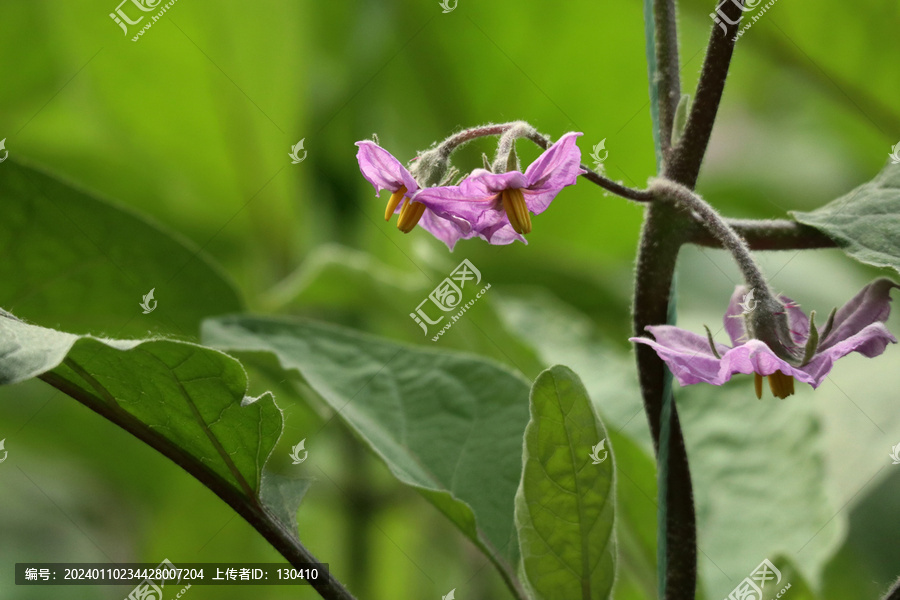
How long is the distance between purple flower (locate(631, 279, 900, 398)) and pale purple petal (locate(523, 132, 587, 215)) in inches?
4.6

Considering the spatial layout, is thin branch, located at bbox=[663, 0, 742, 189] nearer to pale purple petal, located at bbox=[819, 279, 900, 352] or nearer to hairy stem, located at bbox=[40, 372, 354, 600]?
pale purple petal, located at bbox=[819, 279, 900, 352]

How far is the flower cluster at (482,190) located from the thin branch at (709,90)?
95 mm

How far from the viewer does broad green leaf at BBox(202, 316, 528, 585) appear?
0.75 metres

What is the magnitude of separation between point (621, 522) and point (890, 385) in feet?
1.86

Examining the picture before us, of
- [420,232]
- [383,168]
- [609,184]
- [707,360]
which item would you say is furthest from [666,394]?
[420,232]

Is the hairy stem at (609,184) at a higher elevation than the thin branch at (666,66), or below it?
below

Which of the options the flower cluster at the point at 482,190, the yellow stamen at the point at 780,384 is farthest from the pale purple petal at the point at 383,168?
the yellow stamen at the point at 780,384

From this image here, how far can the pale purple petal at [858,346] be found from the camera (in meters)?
0.53

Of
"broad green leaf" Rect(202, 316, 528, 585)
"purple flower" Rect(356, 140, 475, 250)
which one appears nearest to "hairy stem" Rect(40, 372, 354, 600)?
"broad green leaf" Rect(202, 316, 528, 585)

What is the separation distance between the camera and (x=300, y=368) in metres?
0.75

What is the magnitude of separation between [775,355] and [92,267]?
24.8 inches

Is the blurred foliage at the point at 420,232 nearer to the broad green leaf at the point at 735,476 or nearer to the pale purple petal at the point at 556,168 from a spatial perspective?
the broad green leaf at the point at 735,476

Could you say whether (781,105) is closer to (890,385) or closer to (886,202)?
(890,385)

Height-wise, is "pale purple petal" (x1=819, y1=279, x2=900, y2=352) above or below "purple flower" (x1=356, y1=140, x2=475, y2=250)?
below
